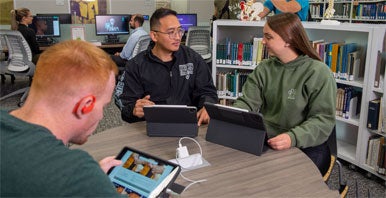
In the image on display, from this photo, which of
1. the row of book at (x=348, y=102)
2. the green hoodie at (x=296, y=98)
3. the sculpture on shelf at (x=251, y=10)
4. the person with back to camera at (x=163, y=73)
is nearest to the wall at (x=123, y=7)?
the sculpture on shelf at (x=251, y=10)

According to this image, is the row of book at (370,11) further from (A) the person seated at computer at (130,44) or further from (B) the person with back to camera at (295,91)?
(B) the person with back to camera at (295,91)

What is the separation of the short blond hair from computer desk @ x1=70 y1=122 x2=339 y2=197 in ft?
1.83

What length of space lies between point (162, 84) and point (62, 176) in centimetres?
161

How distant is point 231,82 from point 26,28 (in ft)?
11.2

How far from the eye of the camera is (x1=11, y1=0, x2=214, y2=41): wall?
6432mm

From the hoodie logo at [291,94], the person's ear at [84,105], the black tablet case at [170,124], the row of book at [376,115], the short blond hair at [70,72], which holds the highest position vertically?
the short blond hair at [70,72]

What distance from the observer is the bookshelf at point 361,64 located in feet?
8.97

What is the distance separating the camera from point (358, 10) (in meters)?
6.61

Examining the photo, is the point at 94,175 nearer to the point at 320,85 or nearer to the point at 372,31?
the point at 320,85

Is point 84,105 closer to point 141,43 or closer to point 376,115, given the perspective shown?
point 376,115

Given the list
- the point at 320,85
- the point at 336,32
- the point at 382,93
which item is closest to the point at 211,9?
the point at 336,32

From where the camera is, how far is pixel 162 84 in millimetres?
2303

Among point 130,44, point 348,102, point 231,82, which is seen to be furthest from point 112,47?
point 348,102

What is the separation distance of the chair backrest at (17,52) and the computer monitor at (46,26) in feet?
2.92
